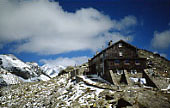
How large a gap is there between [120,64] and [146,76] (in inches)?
286

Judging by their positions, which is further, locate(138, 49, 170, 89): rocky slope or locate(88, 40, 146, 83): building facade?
locate(88, 40, 146, 83): building facade

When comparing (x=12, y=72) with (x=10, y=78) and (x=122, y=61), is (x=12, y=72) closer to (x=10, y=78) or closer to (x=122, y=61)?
(x=10, y=78)

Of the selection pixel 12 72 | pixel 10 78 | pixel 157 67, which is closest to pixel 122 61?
pixel 157 67

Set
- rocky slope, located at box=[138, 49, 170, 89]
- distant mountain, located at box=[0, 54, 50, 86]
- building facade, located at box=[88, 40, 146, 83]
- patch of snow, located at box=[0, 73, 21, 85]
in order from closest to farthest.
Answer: rocky slope, located at box=[138, 49, 170, 89]
building facade, located at box=[88, 40, 146, 83]
patch of snow, located at box=[0, 73, 21, 85]
distant mountain, located at box=[0, 54, 50, 86]

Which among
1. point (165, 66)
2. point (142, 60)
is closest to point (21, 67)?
point (142, 60)

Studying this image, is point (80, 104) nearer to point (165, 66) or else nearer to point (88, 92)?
point (88, 92)

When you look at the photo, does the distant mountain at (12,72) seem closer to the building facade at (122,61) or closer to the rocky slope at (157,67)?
the building facade at (122,61)

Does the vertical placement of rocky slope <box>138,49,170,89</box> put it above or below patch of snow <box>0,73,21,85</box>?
above

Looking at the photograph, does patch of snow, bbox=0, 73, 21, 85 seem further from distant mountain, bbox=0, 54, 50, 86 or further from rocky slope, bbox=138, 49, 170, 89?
rocky slope, bbox=138, 49, 170, 89

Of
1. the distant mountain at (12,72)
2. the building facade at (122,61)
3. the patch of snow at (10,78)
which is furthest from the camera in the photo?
the distant mountain at (12,72)

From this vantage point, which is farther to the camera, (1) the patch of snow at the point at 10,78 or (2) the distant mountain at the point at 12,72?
(2) the distant mountain at the point at 12,72

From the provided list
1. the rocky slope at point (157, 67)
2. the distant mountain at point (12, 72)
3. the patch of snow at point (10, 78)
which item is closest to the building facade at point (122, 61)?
the rocky slope at point (157, 67)

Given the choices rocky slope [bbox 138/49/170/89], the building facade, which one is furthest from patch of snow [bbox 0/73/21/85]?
rocky slope [bbox 138/49/170/89]

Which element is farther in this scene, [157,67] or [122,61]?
[157,67]
